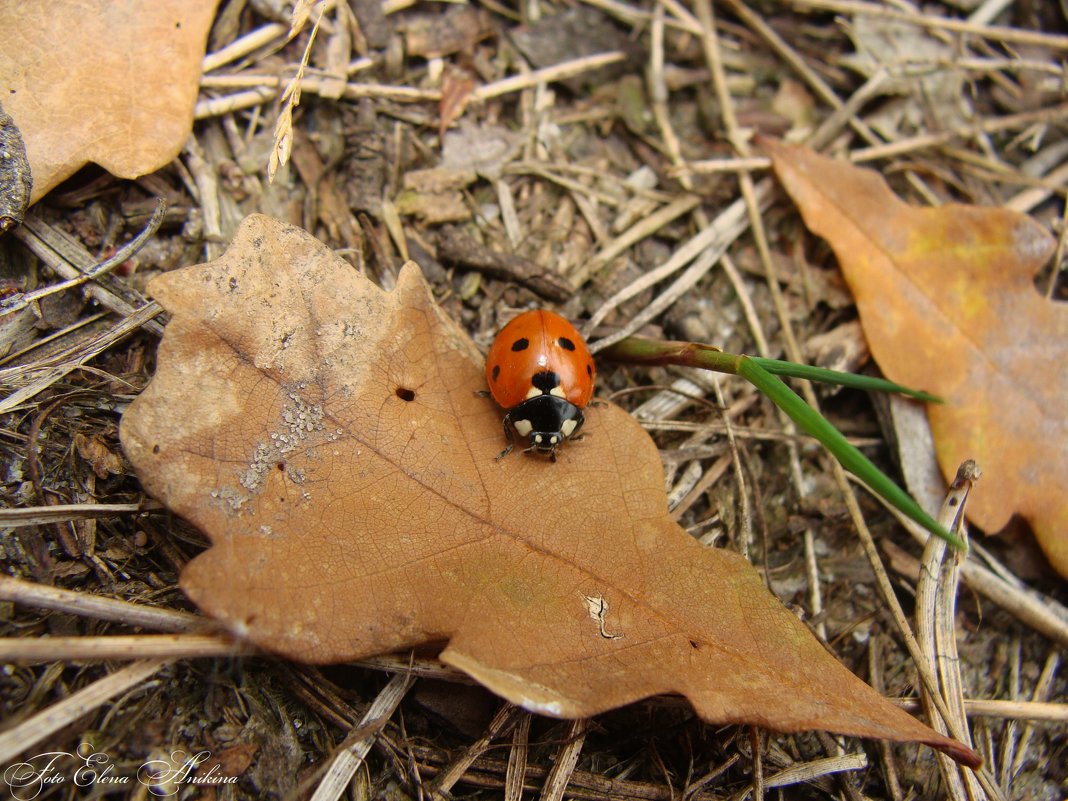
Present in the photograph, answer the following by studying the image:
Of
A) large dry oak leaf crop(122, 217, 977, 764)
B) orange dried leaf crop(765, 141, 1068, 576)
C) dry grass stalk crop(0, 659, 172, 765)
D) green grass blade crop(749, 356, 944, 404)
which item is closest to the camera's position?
dry grass stalk crop(0, 659, 172, 765)

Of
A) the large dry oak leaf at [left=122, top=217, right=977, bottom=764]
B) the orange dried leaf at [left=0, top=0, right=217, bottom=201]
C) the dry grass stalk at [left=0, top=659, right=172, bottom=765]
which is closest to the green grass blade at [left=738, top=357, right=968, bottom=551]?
the large dry oak leaf at [left=122, top=217, right=977, bottom=764]

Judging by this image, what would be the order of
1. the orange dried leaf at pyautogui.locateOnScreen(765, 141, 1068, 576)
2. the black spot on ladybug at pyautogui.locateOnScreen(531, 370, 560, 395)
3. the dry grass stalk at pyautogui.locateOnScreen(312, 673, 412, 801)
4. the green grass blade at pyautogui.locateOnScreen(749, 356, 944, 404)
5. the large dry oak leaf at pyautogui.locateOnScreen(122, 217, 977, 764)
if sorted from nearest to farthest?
the large dry oak leaf at pyautogui.locateOnScreen(122, 217, 977, 764)
the dry grass stalk at pyautogui.locateOnScreen(312, 673, 412, 801)
the green grass blade at pyautogui.locateOnScreen(749, 356, 944, 404)
the black spot on ladybug at pyautogui.locateOnScreen(531, 370, 560, 395)
the orange dried leaf at pyautogui.locateOnScreen(765, 141, 1068, 576)

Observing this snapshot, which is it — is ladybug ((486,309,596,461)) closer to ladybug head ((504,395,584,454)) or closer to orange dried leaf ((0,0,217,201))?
ladybug head ((504,395,584,454))

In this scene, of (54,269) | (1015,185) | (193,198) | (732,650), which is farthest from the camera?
(1015,185)

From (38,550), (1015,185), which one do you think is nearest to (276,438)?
(38,550)

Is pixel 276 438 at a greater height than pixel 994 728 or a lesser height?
greater

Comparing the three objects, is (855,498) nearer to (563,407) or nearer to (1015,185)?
(563,407)

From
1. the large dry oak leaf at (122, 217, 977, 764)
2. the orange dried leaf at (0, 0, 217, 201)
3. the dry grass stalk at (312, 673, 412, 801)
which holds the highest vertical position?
the orange dried leaf at (0, 0, 217, 201)
